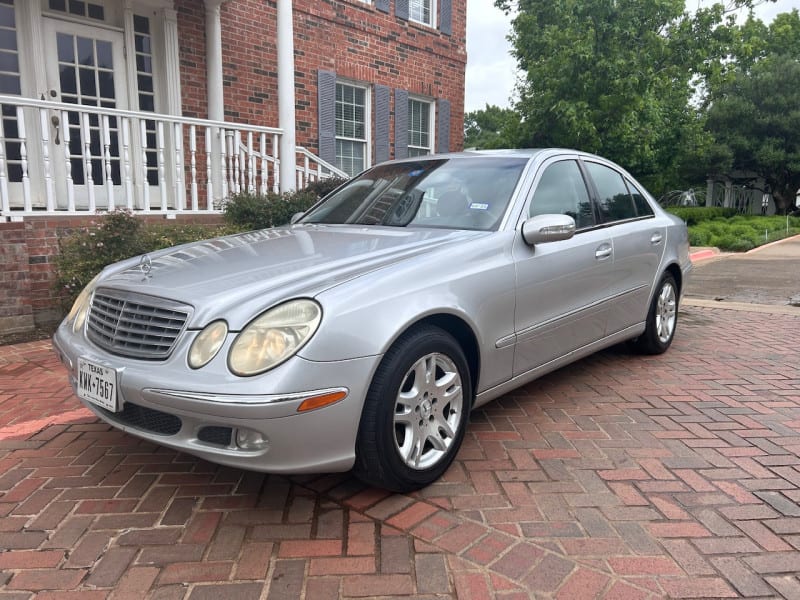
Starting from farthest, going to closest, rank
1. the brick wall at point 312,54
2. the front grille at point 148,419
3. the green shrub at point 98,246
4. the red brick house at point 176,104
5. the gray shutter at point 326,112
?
the gray shutter at point 326,112, the brick wall at point 312,54, the red brick house at point 176,104, the green shrub at point 98,246, the front grille at point 148,419

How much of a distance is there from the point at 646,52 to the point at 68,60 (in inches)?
389

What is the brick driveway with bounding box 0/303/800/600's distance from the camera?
220 cm

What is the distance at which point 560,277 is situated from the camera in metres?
3.58

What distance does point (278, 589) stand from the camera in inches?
84.8

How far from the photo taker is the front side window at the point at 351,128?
10.7 meters

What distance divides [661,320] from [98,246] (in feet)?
16.0

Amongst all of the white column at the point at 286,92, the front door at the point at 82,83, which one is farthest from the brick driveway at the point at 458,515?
the white column at the point at 286,92

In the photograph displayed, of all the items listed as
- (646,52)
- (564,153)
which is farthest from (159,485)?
(646,52)

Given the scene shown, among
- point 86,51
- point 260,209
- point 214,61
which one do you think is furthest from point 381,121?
point 86,51

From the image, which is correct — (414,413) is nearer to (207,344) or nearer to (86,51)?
(207,344)

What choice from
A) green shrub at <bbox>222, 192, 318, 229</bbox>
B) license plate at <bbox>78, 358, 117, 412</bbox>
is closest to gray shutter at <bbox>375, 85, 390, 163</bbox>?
green shrub at <bbox>222, 192, 318, 229</bbox>

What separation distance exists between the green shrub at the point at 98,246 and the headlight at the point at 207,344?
3.59m

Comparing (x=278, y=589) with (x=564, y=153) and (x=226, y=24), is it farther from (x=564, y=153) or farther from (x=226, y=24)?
(x=226, y=24)

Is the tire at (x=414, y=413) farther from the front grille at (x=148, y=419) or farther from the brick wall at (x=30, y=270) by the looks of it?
the brick wall at (x=30, y=270)
